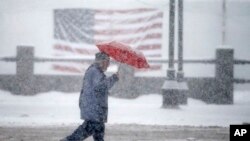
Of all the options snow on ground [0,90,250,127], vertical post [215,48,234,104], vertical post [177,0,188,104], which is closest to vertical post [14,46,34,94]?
snow on ground [0,90,250,127]

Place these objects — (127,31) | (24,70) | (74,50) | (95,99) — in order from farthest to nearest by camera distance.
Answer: (127,31), (74,50), (24,70), (95,99)

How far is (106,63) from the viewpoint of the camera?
8445mm

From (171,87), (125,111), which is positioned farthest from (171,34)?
(125,111)

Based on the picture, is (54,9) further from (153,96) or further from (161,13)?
(153,96)

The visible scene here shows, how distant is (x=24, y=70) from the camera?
1850 centimetres

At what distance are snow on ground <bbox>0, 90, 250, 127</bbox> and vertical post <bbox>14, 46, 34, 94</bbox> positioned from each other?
309 mm

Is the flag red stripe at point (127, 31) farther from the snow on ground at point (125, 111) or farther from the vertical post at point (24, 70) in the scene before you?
the vertical post at point (24, 70)

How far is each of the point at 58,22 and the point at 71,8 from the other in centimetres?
100

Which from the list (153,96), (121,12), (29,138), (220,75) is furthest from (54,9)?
(29,138)

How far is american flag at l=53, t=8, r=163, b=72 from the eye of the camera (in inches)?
806

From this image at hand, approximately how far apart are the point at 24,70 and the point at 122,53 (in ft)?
34.8

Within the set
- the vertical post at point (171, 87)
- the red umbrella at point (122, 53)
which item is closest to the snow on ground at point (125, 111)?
the vertical post at point (171, 87)

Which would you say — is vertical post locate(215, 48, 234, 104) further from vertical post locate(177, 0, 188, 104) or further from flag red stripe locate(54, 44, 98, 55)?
flag red stripe locate(54, 44, 98, 55)

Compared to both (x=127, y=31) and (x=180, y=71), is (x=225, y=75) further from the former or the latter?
(x=127, y=31)
